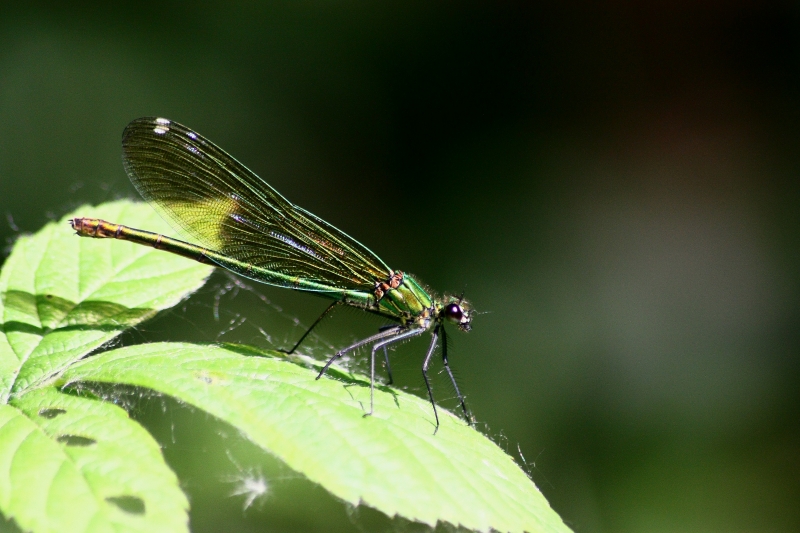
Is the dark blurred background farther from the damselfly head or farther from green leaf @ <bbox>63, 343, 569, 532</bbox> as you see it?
→ green leaf @ <bbox>63, 343, 569, 532</bbox>

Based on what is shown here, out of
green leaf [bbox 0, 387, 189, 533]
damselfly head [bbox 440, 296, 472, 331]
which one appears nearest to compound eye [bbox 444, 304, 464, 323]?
damselfly head [bbox 440, 296, 472, 331]

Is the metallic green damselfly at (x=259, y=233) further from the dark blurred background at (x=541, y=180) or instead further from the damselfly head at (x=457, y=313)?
the dark blurred background at (x=541, y=180)

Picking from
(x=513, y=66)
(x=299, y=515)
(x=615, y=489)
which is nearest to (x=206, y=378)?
(x=299, y=515)

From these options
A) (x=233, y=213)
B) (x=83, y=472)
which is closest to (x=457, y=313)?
(x=233, y=213)

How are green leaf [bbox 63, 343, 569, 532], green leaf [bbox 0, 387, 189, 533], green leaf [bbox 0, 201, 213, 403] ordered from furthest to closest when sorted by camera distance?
1. green leaf [bbox 0, 201, 213, 403]
2. green leaf [bbox 63, 343, 569, 532]
3. green leaf [bbox 0, 387, 189, 533]

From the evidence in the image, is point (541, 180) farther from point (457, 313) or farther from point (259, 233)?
point (259, 233)

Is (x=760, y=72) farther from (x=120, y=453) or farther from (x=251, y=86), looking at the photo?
(x=120, y=453)
